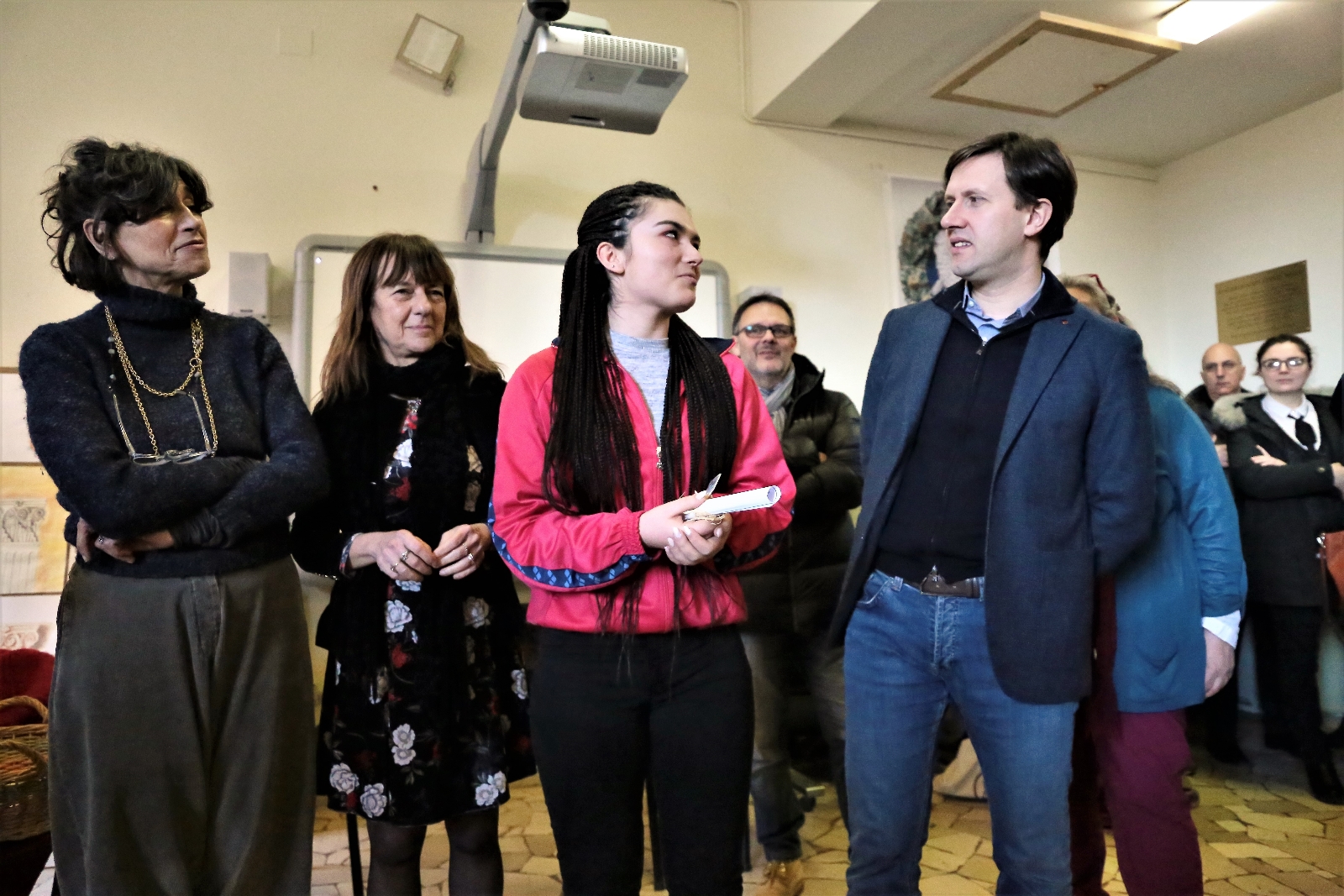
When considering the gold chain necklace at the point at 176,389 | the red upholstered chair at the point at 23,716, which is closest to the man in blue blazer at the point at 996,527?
the gold chain necklace at the point at 176,389

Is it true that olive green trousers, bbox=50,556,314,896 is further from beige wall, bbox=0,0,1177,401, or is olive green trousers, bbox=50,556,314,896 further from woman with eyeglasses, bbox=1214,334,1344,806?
woman with eyeglasses, bbox=1214,334,1344,806

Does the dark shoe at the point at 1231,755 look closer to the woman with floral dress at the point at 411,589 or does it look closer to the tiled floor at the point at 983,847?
the tiled floor at the point at 983,847

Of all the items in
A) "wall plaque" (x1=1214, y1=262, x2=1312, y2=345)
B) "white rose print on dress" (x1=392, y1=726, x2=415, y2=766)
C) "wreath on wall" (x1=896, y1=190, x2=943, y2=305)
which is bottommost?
"white rose print on dress" (x1=392, y1=726, x2=415, y2=766)

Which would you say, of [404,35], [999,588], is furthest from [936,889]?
[404,35]

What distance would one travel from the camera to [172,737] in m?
1.28

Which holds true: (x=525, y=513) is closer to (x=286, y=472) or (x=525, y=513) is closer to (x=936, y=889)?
(x=286, y=472)

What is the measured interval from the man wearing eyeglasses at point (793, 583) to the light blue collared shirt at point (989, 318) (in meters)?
0.78

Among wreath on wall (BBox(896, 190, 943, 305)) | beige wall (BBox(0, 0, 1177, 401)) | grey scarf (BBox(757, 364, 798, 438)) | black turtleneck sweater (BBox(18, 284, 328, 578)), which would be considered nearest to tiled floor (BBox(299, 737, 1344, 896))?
grey scarf (BBox(757, 364, 798, 438))

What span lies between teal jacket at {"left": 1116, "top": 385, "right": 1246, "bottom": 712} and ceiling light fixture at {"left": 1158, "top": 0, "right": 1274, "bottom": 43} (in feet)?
7.33

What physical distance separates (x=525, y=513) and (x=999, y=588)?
0.71 metres

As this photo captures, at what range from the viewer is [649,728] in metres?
1.20

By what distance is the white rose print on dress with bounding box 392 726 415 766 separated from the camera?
1472 millimetres

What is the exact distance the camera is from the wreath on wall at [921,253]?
402cm

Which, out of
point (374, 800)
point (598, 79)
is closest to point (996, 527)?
point (374, 800)
